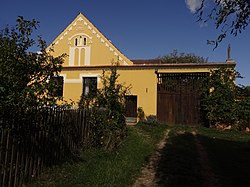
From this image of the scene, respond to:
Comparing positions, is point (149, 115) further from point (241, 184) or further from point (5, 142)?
point (5, 142)

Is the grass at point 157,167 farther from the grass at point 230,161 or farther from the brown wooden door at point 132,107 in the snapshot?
the brown wooden door at point 132,107

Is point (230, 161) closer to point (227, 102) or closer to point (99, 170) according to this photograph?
point (99, 170)

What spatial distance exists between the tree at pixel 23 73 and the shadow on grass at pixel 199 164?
131 inches

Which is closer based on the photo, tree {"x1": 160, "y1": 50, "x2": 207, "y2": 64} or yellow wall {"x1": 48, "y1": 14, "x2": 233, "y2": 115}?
yellow wall {"x1": 48, "y1": 14, "x2": 233, "y2": 115}

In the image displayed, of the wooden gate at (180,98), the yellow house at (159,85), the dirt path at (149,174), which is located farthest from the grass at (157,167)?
the yellow house at (159,85)

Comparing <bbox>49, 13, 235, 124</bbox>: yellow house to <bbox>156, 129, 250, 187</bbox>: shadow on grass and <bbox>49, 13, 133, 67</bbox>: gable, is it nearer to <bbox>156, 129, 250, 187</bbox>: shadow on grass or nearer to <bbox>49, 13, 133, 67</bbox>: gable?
<bbox>49, 13, 133, 67</bbox>: gable

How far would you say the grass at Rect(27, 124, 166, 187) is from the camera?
17.0ft

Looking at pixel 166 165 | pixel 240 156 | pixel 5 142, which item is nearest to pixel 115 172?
pixel 166 165

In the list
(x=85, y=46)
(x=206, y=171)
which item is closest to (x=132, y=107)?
(x=85, y=46)

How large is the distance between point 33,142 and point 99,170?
1755 millimetres

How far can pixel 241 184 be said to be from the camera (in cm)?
573

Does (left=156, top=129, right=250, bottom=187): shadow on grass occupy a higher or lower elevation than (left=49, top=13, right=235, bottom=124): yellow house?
lower

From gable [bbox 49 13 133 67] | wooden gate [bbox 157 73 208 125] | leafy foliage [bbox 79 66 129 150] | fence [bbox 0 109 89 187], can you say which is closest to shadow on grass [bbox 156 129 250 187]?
leafy foliage [bbox 79 66 129 150]

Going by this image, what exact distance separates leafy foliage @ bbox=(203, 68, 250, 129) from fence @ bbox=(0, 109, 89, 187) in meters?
11.3
